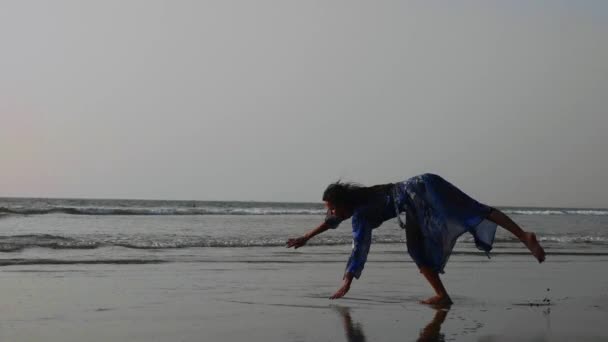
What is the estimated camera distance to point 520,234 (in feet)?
21.3

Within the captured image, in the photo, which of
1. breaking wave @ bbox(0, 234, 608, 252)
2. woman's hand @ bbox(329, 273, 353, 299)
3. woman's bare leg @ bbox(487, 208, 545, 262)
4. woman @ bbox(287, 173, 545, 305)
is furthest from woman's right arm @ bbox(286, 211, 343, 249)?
breaking wave @ bbox(0, 234, 608, 252)

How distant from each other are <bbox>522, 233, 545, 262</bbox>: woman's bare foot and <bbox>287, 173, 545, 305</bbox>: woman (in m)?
0.34

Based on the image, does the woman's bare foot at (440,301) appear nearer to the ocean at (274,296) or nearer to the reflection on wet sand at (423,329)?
the ocean at (274,296)

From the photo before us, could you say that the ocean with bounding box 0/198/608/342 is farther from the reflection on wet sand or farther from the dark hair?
the dark hair

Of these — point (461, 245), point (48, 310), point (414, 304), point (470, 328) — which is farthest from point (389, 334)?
point (461, 245)

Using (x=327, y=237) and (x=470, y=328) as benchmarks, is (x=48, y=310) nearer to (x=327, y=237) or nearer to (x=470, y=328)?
(x=470, y=328)

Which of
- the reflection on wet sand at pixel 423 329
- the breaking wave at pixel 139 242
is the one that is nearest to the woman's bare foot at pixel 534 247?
the reflection on wet sand at pixel 423 329

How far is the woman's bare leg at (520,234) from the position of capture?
621 centimetres

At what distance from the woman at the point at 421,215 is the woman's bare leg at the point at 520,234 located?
0.13 ft

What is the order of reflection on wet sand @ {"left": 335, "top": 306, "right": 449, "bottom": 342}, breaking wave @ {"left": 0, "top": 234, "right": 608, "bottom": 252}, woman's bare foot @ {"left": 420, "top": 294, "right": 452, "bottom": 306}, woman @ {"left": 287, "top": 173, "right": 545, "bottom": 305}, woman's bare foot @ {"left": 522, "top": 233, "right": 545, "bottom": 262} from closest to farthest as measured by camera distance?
reflection on wet sand @ {"left": 335, "top": 306, "right": 449, "bottom": 342}
woman's bare foot @ {"left": 522, "top": 233, "right": 545, "bottom": 262}
woman @ {"left": 287, "top": 173, "right": 545, "bottom": 305}
woman's bare foot @ {"left": 420, "top": 294, "right": 452, "bottom": 306}
breaking wave @ {"left": 0, "top": 234, "right": 608, "bottom": 252}

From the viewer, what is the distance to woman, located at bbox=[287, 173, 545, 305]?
6.72 metres

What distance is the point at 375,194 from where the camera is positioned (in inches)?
271

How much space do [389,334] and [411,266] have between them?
5914mm

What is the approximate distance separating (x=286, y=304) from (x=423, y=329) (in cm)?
172
